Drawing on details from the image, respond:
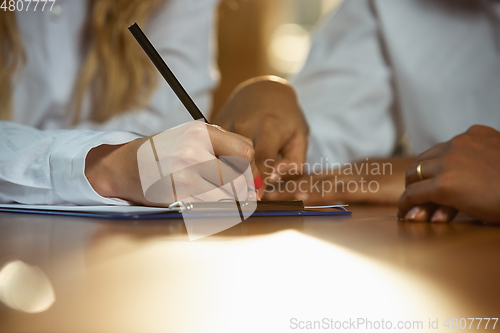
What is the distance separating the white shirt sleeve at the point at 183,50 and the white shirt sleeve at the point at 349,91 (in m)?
0.29

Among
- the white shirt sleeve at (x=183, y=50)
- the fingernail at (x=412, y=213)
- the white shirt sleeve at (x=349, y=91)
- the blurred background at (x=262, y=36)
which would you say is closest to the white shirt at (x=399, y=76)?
the white shirt sleeve at (x=349, y=91)

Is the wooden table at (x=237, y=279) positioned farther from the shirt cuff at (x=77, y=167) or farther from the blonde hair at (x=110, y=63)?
the blonde hair at (x=110, y=63)

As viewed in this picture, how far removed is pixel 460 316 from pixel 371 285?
0.11 feet

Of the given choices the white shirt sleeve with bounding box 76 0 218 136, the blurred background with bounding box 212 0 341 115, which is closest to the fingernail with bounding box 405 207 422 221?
the white shirt sleeve with bounding box 76 0 218 136

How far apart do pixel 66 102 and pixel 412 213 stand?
84cm

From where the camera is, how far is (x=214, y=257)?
0.63 ft

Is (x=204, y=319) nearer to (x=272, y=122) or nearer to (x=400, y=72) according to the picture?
(x=272, y=122)

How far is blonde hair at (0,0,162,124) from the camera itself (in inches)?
34.6

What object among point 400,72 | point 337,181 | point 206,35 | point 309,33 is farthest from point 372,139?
point 309,33

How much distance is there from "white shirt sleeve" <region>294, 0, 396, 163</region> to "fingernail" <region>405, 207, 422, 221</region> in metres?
0.43

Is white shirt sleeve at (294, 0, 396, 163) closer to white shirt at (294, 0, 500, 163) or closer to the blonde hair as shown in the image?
white shirt at (294, 0, 500, 163)

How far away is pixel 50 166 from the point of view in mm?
353

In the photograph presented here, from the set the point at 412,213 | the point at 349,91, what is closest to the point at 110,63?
the point at 349,91

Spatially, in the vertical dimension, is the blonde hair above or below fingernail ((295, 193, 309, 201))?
above
